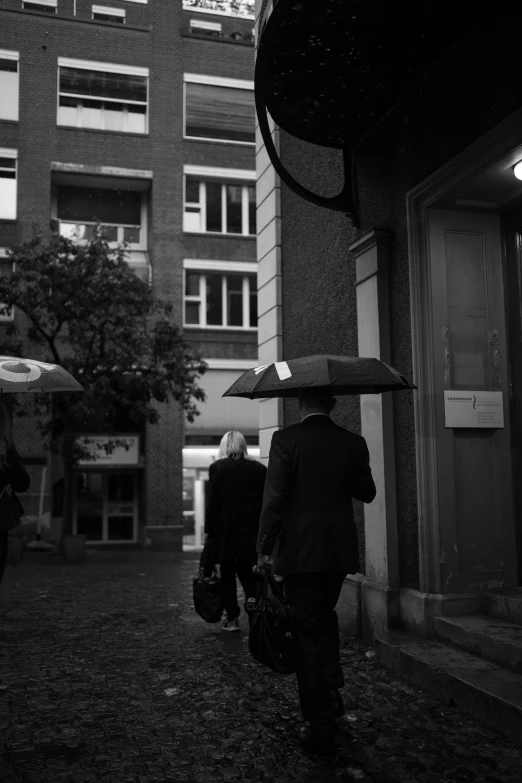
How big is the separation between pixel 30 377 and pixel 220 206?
2016 centimetres

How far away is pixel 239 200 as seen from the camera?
1022 inches

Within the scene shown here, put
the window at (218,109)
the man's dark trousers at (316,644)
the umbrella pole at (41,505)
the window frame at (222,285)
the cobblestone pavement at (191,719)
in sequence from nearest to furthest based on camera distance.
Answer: the cobblestone pavement at (191,719)
the man's dark trousers at (316,644)
the umbrella pole at (41,505)
the window frame at (222,285)
the window at (218,109)

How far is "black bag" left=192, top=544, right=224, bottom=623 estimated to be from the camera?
7.05 metres

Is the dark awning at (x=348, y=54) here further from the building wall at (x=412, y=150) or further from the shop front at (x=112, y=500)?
the shop front at (x=112, y=500)

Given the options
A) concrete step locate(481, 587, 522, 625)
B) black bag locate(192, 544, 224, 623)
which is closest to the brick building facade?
black bag locate(192, 544, 224, 623)

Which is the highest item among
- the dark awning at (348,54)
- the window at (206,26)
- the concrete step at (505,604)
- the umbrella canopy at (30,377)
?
the window at (206,26)

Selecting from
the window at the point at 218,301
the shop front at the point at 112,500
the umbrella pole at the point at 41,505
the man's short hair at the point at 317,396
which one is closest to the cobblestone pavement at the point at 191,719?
the man's short hair at the point at 317,396

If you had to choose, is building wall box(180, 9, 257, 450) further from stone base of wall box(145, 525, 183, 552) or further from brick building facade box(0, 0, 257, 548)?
stone base of wall box(145, 525, 183, 552)

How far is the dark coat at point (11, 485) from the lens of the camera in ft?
18.9

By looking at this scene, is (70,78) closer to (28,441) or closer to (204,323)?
(204,323)

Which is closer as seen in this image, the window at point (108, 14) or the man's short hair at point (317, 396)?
the man's short hair at point (317, 396)

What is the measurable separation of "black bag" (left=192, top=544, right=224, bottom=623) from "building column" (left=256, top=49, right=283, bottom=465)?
2613 mm

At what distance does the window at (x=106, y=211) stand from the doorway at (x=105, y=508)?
7403 mm

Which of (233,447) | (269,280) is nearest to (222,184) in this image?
(269,280)
